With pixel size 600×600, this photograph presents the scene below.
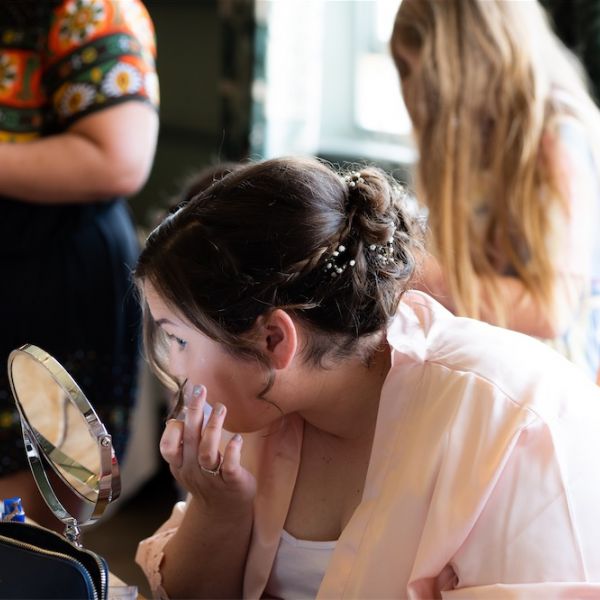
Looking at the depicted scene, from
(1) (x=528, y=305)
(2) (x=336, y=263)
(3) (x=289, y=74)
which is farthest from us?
(3) (x=289, y=74)

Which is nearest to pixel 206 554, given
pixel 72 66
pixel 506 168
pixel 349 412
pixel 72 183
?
pixel 349 412

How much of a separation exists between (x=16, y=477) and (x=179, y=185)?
2111mm

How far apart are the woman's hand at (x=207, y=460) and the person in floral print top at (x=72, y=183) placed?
423 millimetres

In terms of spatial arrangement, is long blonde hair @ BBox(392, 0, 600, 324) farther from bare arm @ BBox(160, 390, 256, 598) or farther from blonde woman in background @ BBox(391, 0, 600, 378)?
bare arm @ BBox(160, 390, 256, 598)

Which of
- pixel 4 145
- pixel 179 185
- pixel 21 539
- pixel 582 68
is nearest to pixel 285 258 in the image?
pixel 21 539

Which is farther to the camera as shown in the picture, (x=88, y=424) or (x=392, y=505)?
(x=392, y=505)

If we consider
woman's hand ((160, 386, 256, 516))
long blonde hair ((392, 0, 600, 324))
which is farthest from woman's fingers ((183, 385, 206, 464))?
long blonde hair ((392, 0, 600, 324))

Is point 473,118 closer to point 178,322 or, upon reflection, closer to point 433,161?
point 433,161

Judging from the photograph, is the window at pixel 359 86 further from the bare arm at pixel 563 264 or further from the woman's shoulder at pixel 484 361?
the woman's shoulder at pixel 484 361

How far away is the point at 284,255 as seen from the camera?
3.46 feet

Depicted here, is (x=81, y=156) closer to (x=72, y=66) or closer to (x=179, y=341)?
(x=72, y=66)

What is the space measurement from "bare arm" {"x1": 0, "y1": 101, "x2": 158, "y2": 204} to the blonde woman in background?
57cm

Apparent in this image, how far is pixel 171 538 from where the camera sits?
129 centimetres

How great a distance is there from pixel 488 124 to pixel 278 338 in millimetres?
922
